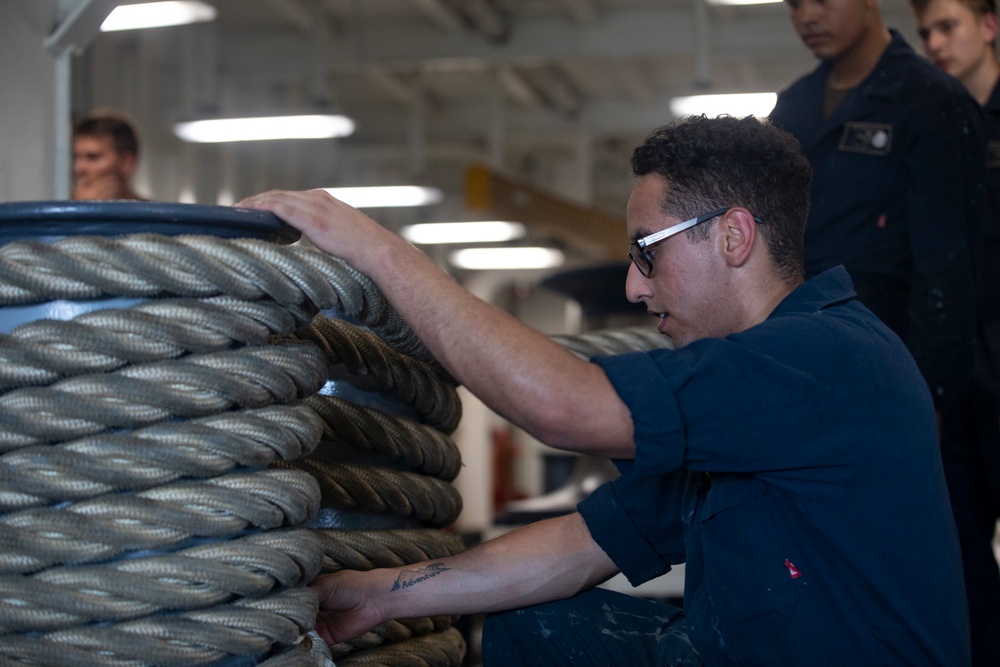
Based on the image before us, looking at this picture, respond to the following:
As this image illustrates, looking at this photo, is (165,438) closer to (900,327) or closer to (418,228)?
(900,327)

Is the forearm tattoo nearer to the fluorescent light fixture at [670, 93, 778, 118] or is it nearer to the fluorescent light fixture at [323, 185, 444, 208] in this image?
the fluorescent light fixture at [670, 93, 778, 118]

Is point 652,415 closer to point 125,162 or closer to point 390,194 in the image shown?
point 125,162

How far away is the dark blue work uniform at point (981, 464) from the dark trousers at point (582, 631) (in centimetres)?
111

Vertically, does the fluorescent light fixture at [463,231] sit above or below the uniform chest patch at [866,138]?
below

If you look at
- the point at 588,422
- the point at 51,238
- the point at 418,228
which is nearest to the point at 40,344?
the point at 51,238

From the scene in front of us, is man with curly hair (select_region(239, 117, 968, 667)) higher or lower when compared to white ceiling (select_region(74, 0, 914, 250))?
lower

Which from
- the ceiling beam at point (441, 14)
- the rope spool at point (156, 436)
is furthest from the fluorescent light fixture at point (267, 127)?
the rope spool at point (156, 436)

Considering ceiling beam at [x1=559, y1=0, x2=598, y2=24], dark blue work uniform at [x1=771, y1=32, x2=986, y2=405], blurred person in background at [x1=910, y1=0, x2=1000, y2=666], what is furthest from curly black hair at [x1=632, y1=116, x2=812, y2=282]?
ceiling beam at [x1=559, y1=0, x2=598, y2=24]

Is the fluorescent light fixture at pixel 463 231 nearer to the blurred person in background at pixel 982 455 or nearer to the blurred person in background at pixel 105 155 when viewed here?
the blurred person in background at pixel 105 155

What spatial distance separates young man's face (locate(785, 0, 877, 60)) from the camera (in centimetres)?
256

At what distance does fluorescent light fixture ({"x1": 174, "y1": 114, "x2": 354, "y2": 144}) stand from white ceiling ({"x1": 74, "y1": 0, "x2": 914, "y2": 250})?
17 centimetres

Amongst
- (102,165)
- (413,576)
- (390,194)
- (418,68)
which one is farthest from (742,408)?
(418,68)

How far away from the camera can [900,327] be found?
2572 mm

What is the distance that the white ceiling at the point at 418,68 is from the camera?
991 centimetres
